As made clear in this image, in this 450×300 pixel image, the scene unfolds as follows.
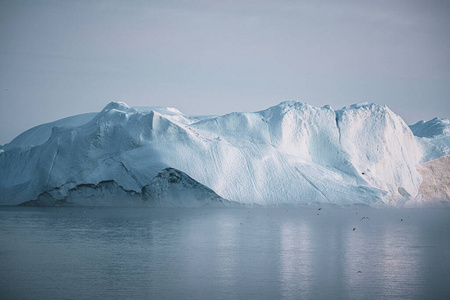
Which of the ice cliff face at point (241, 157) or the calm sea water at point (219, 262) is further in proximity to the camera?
the ice cliff face at point (241, 157)

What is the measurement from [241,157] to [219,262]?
16618 mm

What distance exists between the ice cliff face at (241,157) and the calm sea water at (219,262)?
835 centimetres

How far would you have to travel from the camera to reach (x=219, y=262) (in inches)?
380

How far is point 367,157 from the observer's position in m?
29.1

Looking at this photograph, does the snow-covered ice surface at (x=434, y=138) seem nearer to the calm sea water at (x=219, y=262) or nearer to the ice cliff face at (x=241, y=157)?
the ice cliff face at (x=241, y=157)

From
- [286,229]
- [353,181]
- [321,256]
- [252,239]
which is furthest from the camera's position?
[353,181]

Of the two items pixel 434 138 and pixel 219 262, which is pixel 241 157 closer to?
pixel 434 138

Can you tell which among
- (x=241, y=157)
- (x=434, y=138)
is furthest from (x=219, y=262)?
(x=434, y=138)

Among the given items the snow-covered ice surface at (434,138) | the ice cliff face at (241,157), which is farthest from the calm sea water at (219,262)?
the snow-covered ice surface at (434,138)

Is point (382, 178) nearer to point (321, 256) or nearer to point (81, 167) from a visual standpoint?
point (81, 167)

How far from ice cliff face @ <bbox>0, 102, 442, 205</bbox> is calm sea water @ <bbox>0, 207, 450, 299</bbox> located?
329 inches

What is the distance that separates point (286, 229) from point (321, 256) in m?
5.11

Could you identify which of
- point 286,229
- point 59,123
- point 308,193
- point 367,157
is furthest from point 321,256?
point 59,123

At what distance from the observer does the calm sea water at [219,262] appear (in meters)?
7.44
